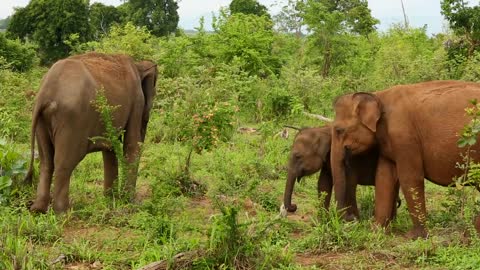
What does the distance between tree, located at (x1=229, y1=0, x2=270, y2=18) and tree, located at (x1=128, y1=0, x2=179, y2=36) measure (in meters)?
4.84

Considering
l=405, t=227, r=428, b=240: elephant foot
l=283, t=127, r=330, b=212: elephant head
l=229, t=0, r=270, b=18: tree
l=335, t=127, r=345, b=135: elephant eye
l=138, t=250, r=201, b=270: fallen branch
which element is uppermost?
l=229, t=0, r=270, b=18: tree

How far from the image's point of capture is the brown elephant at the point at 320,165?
642cm

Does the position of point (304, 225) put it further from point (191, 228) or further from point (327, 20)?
point (327, 20)

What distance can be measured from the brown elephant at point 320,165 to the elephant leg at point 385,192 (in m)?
0.32

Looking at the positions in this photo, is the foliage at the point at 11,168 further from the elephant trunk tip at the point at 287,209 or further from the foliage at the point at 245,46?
the foliage at the point at 245,46

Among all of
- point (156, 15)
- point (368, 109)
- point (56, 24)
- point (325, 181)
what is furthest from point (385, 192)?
point (156, 15)

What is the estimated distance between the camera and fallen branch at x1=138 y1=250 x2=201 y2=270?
14.5 ft

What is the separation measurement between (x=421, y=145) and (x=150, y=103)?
3.04 metres

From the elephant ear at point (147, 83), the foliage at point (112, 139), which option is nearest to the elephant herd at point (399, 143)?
the foliage at point (112, 139)

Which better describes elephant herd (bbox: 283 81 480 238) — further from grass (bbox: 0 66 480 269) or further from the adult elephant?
grass (bbox: 0 66 480 269)

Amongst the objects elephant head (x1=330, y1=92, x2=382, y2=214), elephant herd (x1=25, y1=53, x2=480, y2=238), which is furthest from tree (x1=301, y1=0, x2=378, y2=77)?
elephant head (x1=330, y1=92, x2=382, y2=214)

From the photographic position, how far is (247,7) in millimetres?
35812

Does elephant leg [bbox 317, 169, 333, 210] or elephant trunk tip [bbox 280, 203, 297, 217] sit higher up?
elephant leg [bbox 317, 169, 333, 210]

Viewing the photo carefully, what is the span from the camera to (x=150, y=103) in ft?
24.0
